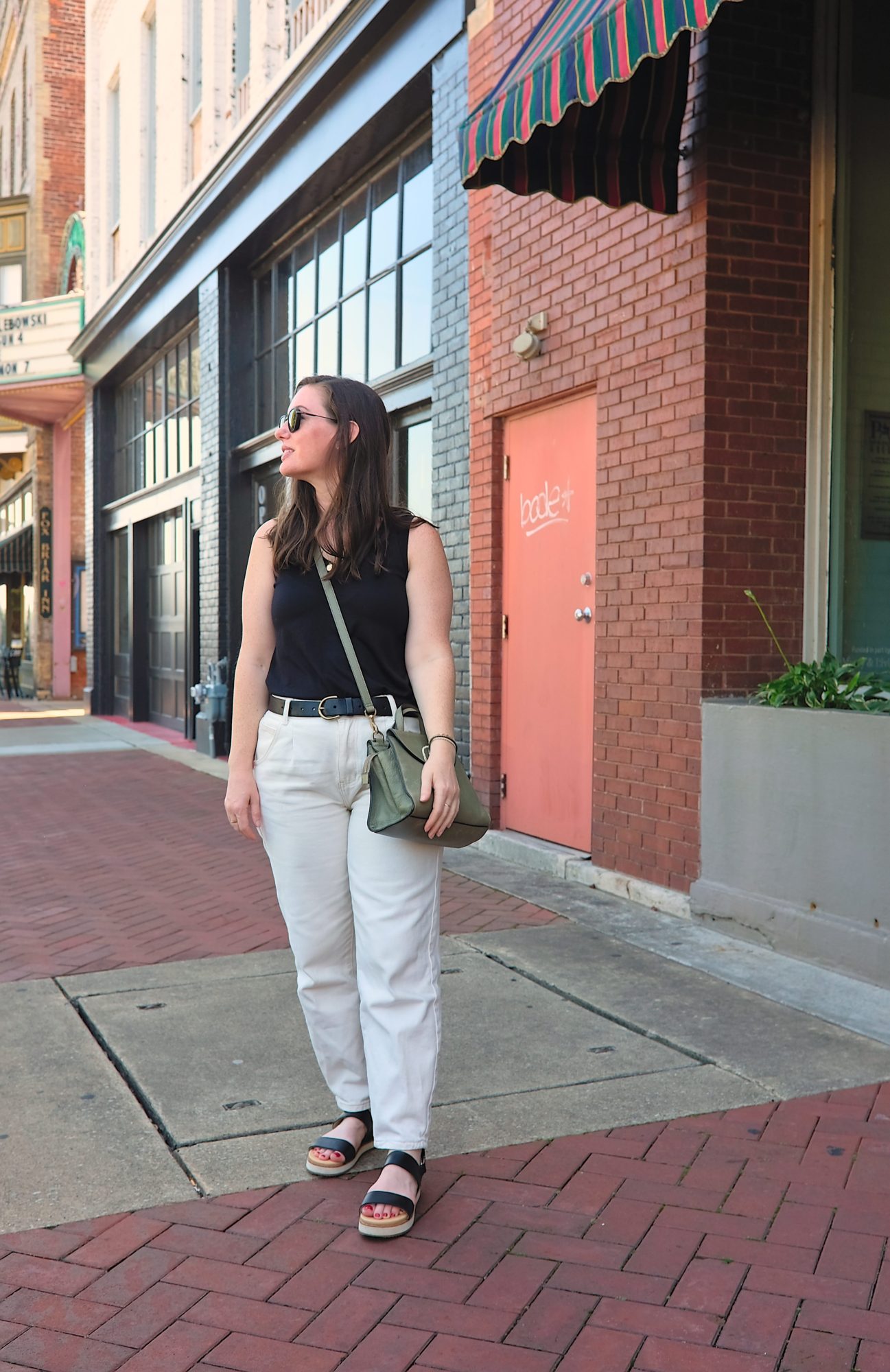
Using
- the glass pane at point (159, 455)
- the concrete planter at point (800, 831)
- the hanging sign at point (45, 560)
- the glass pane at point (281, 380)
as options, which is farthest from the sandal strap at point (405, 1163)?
the hanging sign at point (45, 560)

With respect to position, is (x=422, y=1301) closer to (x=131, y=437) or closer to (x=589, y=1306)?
(x=589, y=1306)

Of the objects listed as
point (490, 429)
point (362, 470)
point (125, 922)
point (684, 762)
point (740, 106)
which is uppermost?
point (740, 106)

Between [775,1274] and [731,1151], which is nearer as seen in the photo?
[775,1274]

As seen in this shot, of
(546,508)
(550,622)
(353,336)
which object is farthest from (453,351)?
(353,336)

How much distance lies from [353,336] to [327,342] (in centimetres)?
66

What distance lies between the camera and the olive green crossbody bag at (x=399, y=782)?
9.30 feet

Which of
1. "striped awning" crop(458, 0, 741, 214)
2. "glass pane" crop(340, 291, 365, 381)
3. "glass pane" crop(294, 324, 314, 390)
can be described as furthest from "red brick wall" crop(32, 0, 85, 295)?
"striped awning" crop(458, 0, 741, 214)

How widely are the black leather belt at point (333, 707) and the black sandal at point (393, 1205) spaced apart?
3.26 ft

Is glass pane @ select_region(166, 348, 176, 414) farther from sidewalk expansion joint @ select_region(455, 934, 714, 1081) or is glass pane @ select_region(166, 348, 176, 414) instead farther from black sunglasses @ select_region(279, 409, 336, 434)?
black sunglasses @ select_region(279, 409, 336, 434)

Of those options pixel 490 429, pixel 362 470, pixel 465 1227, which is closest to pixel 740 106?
pixel 490 429

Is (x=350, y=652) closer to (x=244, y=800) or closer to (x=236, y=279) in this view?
(x=244, y=800)

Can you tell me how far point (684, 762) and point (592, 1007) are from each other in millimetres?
1700

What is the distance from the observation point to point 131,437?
18141 mm

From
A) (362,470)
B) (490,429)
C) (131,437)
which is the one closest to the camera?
(362,470)
